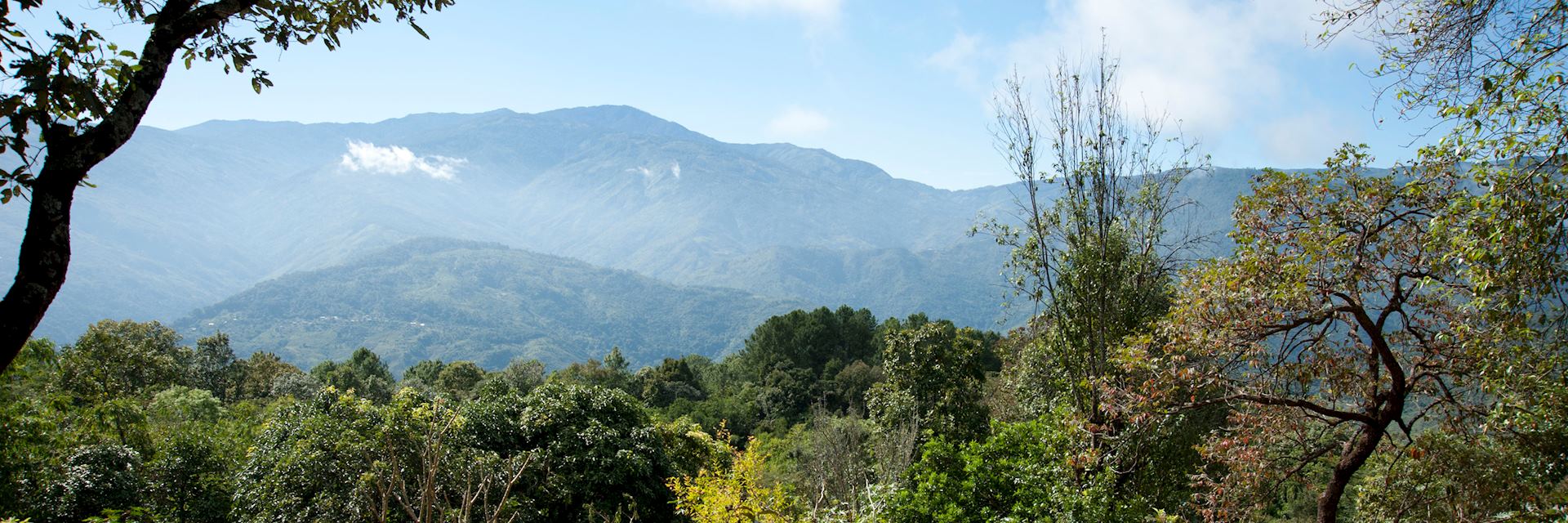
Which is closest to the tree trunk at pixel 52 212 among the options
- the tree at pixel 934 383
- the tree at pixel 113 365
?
the tree at pixel 934 383

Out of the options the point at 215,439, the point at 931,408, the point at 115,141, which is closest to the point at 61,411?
the point at 215,439

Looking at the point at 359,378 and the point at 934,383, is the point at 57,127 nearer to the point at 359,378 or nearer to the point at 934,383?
the point at 934,383

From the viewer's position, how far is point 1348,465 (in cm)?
643

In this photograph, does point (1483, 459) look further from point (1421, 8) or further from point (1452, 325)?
point (1421, 8)

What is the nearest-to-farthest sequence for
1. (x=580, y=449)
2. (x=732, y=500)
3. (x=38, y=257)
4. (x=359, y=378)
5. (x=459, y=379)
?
1. (x=38, y=257)
2. (x=732, y=500)
3. (x=580, y=449)
4. (x=459, y=379)
5. (x=359, y=378)

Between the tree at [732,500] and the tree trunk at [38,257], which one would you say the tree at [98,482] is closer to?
the tree at [732,500]

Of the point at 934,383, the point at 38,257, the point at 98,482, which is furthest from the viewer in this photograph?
the point at 934,383

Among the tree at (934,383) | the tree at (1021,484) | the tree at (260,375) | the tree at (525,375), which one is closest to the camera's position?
the tree at (1021,484)

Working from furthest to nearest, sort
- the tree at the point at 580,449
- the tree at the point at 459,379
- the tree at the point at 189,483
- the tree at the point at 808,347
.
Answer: the tree at the point at 808,347 → the tree at the point at 459,379 → the tree at the point at 580,449 → the tree at the point at 189,483

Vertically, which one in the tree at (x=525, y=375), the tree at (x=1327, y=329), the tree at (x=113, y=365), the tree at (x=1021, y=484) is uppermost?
the tree at (x=1327, y=329)

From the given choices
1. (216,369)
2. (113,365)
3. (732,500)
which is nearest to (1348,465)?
(732,500)

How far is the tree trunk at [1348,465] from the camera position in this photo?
20.4 feet

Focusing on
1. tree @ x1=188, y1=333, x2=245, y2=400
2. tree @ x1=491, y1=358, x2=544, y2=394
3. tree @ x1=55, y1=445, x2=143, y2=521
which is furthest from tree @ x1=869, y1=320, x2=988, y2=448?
tree @ x1=188, y1=333, x2=245, y2=400

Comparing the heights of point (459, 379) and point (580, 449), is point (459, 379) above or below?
below
